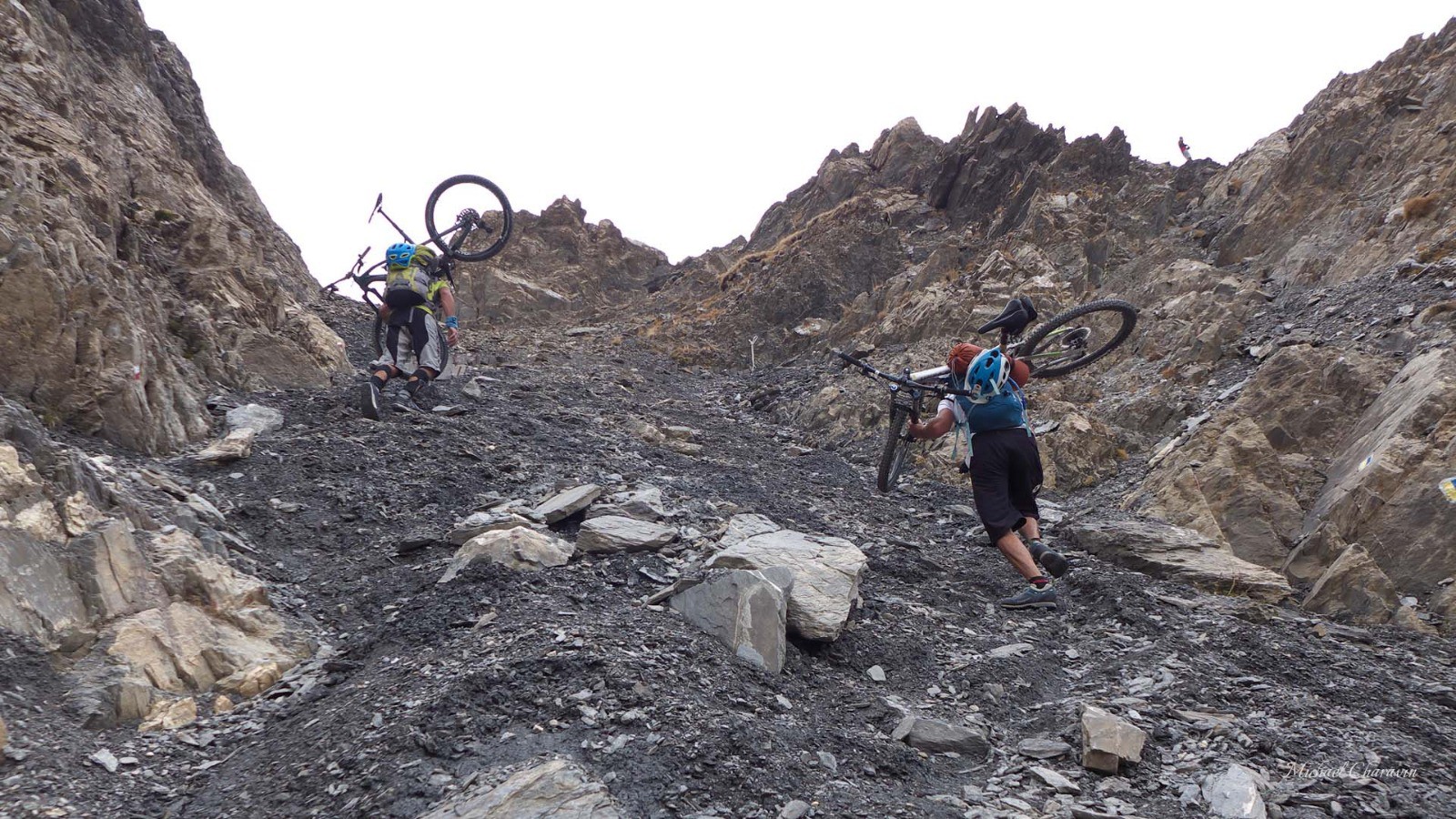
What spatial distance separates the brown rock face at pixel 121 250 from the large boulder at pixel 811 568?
4772 mm

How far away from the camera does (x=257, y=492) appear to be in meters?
6.23

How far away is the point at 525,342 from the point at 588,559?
52.0ft

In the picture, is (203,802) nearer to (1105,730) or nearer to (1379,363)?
(1105,730)

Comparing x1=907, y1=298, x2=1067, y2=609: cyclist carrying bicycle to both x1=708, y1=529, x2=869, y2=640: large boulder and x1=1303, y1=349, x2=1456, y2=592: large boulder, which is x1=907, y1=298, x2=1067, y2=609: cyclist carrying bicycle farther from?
x1=1303, y1=349, x2=1456, y2=592: large boulder

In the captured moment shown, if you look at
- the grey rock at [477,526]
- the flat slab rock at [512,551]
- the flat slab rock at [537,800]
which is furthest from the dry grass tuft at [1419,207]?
the flat slab rock at [537,800]

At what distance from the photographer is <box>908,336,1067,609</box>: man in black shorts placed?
605 centimetres

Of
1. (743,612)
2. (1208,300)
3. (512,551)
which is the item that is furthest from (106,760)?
(1208,300)

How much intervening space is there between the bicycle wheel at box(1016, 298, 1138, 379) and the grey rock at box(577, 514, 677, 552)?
5607 mm

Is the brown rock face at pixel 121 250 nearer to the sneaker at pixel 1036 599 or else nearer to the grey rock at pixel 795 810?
the grey rock at pixel 795 810

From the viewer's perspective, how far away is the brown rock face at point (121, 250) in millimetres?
5758

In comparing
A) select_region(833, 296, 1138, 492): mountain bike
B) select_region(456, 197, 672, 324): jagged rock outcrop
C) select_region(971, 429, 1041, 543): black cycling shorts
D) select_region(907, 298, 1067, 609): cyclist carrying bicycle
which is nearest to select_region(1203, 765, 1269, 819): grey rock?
select_region(907, 298, 1067, 609): cyclist carrying bicycle

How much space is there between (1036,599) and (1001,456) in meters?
1.13

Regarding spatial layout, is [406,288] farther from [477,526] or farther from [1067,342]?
[1067,342]

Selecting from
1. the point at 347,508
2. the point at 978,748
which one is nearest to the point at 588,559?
the point at 347,508
